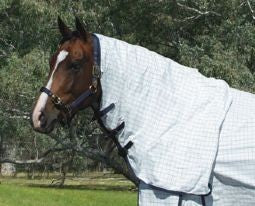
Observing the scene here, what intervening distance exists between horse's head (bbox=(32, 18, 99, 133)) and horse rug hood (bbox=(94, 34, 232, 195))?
0.08m

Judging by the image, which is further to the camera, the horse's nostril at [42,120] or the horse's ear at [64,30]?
the horse's ear at [64,30]

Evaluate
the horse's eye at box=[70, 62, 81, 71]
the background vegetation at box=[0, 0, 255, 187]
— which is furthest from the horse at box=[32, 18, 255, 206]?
the background vegetation at box=[0, 0, 255, 187]

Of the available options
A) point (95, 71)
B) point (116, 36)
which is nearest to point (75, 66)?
point (95, 71)

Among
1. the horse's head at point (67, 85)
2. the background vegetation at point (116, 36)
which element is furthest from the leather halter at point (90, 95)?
the background vegetation at point (116, 36)

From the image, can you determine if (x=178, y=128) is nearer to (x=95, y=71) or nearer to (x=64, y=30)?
(x=95, y=71)

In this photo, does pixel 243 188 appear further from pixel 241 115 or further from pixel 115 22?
pixel 115 22

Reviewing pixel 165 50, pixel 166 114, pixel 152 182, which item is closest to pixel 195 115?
pixel 166 114

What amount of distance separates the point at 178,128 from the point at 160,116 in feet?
0.40

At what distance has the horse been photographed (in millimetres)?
3178

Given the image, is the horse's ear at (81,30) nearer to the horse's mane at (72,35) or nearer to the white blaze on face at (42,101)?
the horse's mane at (72,35)

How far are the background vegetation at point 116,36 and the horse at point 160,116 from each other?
10.9 metres

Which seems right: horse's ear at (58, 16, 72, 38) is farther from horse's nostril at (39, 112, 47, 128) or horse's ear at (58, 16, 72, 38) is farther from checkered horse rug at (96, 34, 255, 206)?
horse's nostril at (39, 112, 47, 128)

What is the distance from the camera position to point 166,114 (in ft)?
10.8

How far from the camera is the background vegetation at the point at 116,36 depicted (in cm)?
1494
